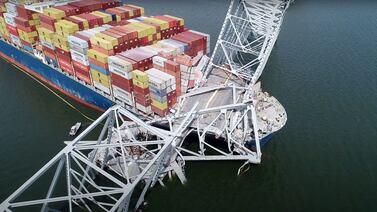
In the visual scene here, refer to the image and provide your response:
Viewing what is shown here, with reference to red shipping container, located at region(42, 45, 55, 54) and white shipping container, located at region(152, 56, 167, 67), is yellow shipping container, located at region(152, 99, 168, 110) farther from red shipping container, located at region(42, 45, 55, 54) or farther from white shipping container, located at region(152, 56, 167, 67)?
red shipping container, located at region(42, 45, 55, 54)

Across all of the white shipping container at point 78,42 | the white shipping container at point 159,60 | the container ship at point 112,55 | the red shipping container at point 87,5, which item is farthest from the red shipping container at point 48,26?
the white shipping container at point 159,60

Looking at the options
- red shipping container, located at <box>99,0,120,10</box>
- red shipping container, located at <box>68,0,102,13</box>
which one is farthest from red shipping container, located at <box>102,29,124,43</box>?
red shipping container, located at <box>99,0,120,10</box>

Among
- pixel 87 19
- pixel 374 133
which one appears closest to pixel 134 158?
pixel 87 19

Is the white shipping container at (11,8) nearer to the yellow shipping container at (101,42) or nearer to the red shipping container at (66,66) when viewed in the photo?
the red shipping container at (66,66)

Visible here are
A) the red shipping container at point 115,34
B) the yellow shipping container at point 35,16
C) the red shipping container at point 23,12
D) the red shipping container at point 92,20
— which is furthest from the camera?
the yellow shipping container at point 35,16

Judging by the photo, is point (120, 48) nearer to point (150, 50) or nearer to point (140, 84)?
point (150, 50)

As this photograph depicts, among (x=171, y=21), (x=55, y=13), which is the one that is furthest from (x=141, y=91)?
(x=55, y=13)
